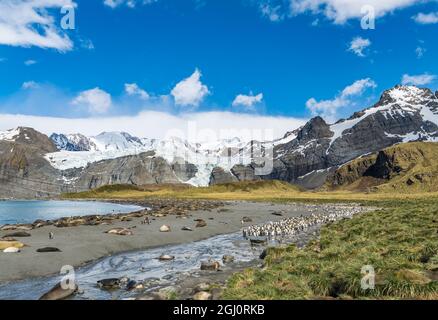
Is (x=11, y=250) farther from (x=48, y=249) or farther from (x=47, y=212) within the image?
(x=47, y=212)

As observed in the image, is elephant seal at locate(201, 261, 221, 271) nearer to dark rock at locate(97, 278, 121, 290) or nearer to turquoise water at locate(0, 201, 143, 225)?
dark rock at locate(97, 278, 121, 290)

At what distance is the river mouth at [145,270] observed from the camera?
645 inches

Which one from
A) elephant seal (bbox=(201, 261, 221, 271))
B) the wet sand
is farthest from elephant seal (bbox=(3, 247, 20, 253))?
elephant seal (bbox=(201, 261, 221, 271))

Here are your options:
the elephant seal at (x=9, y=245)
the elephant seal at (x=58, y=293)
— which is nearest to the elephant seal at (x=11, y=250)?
the elephant seal at (x=9, y=245)

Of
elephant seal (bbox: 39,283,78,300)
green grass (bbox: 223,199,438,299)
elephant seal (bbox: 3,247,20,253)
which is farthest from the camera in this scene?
elephant seal (bbox: 3,247,20,253)

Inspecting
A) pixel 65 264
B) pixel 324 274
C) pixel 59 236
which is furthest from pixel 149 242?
pixel 324 274

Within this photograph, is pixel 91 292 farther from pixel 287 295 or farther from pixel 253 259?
pixel 253 259

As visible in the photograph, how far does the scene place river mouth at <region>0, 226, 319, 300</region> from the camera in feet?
53.7

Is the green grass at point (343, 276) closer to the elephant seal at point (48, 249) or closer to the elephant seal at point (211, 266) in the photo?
the elephant seal at point (211, 266)

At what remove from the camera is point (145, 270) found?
21547 millimetres

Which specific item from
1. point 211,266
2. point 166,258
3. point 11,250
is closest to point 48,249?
point 11,250
